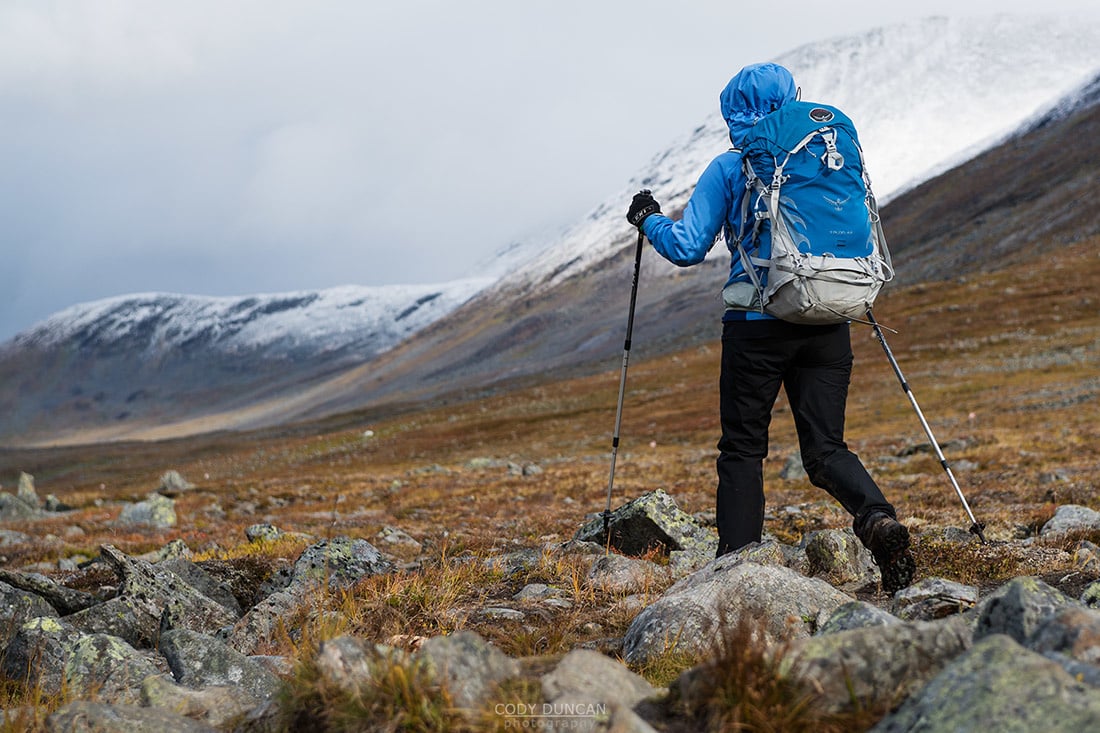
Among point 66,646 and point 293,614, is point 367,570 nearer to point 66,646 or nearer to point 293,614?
point 293,614

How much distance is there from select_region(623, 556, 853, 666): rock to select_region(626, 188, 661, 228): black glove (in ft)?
9.37

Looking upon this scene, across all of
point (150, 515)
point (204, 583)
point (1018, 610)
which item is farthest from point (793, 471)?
point (1018, 610)

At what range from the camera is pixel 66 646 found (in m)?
4.75

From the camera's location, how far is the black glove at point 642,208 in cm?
622

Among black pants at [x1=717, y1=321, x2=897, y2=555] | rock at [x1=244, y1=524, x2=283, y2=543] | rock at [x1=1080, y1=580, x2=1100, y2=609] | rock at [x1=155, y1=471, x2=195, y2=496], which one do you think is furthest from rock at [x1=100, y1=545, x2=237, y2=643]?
rock at [x1=155, y1=471, x2=195, y2=496]

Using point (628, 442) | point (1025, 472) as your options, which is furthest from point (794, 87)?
point (628, 442)

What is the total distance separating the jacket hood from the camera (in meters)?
5.83

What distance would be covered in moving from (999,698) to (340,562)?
648 cm

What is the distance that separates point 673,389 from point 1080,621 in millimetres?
63866

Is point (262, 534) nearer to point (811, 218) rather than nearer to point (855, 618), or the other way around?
point (811, 218)

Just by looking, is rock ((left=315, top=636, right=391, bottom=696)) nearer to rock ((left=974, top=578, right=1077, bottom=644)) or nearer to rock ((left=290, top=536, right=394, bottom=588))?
rock ((left=974, top=578, right=1077, bottom=644))

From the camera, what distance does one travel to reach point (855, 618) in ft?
11.1

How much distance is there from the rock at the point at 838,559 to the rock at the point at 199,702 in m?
4.33

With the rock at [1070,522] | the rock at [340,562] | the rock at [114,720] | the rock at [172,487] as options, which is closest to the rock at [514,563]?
the rock at [340,562]
